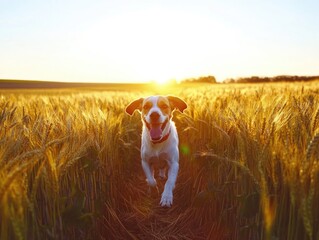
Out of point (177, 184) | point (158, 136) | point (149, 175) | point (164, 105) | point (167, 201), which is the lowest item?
point (177, 184)

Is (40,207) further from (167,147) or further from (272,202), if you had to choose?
(167,147)

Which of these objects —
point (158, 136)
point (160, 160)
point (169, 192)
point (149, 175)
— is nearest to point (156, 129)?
point (158, 136)

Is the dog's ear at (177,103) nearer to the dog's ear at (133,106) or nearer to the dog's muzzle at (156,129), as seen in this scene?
the dog's muzzle at (156,129)

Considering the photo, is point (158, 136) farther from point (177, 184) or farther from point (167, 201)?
point (167, 201)

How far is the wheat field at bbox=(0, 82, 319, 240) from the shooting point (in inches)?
74.9

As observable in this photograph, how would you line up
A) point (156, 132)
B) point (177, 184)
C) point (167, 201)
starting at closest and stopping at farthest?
1. point (167, 201)
2. point (156, 132)
3. point (177, 184)

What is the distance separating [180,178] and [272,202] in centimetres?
315

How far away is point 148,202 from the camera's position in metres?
4.46

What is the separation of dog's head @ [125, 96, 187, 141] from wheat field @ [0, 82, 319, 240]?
387mm

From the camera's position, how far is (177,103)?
5258 mm

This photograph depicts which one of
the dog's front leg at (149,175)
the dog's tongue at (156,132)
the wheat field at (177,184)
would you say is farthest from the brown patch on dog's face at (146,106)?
the dog's front leg at (149,175)

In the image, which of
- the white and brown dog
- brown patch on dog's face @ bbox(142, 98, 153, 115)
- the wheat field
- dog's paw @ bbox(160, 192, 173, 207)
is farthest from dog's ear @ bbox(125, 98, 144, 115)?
dog's paw @ bbox(160, 192, 173, 207)

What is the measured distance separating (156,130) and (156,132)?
0.13 ft

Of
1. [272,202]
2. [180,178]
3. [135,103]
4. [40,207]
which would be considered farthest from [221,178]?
A: [135,103]
